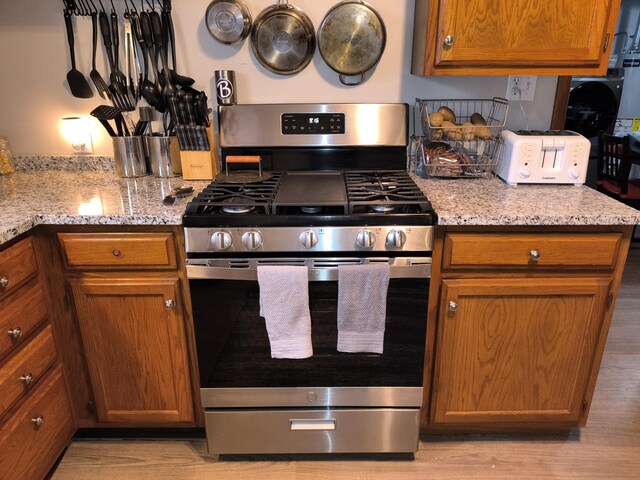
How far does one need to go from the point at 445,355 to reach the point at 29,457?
1291mm

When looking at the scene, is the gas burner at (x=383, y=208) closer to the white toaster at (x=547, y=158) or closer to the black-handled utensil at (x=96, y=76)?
the white toaster at (x=547, y=158)

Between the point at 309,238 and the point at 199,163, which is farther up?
the point at 199,163

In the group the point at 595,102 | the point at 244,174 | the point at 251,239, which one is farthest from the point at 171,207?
the point at 595,102

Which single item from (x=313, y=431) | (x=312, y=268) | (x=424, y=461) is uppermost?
(x=312, y=268)

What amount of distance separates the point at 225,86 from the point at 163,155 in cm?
36

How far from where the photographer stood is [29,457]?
137 cm

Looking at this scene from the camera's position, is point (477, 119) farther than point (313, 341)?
Yes

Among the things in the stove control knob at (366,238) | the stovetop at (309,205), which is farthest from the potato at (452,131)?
the stove control knob at (366,238)

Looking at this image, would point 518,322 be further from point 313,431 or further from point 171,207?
point 171,207

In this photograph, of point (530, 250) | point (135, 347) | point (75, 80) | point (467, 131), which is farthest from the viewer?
point (75, 80)

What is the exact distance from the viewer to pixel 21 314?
4.33ft

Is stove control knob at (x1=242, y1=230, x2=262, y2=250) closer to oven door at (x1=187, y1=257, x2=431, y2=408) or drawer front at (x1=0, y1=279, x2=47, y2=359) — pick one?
oven door at (x1=187, y1=257, x2=431, y2=408)

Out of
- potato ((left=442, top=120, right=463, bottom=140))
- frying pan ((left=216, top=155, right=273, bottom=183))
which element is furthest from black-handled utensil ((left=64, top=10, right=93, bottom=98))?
potato ((left=442, top=120, right=463, bottom=140))

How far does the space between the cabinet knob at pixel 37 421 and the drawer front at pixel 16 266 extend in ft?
1.31
